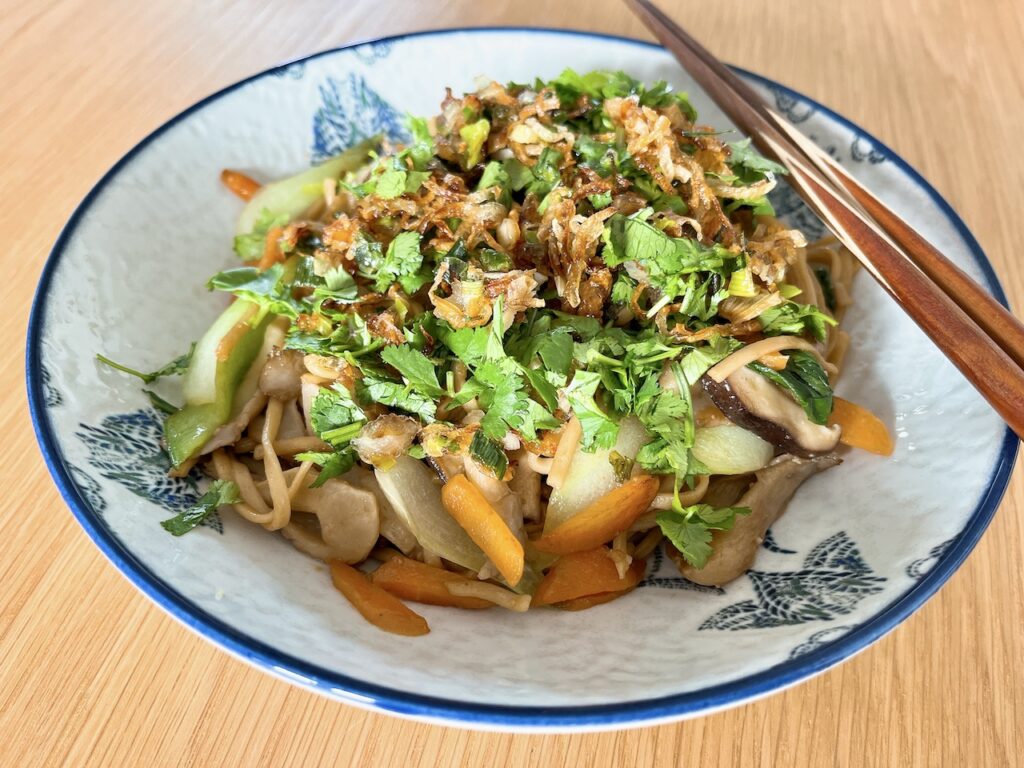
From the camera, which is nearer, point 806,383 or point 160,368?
point 806,383

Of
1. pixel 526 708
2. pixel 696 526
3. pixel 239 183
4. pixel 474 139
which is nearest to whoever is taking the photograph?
pixel 526 708

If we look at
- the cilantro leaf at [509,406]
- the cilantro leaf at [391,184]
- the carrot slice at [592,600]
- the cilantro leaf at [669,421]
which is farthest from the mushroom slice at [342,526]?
the cilantro leaf at [391,184]

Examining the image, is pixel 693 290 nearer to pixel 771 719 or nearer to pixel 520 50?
pixel 771 719

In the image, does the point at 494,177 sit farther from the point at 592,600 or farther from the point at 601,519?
the point at 592,600

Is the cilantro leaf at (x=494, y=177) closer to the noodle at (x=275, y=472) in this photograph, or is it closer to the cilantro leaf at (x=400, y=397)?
the cilantro leaf at (x=400, y=397)

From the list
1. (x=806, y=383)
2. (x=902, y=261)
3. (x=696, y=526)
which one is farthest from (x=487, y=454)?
(x=902, y=261)

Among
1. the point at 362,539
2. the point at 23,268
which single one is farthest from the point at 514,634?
the point at 23,268

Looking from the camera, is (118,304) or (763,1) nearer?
(118,304)
